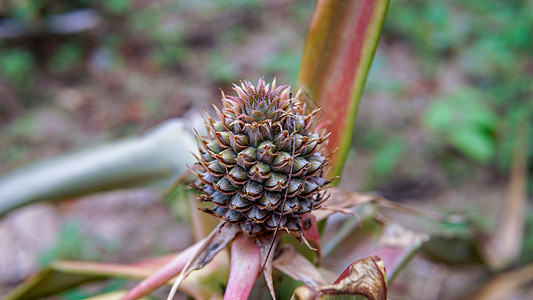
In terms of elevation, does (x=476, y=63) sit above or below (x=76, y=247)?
above

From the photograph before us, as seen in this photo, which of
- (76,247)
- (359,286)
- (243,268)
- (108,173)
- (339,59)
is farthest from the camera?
(76,247)

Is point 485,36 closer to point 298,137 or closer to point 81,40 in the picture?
point 298,137

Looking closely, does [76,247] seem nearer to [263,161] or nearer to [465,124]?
[263,161]

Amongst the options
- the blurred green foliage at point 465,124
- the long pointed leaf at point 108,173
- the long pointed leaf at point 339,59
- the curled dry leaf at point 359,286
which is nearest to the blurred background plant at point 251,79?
the blurred green foliage at point 465,124

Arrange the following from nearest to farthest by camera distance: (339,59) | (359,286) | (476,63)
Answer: (359,286) < (339,59) < (476,63)

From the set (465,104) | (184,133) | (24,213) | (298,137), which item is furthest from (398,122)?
(24,213)

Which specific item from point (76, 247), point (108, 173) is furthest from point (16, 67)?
point (108, 173)
